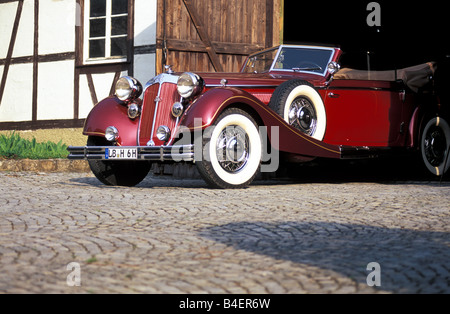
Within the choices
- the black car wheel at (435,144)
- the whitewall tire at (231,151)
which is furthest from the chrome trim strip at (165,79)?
the black car wheel at (435,144)

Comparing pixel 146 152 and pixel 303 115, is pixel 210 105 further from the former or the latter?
pixel 303 115

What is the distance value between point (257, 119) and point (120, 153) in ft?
4.66

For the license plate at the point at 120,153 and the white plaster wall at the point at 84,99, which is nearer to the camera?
the license plate at the point at 120,153

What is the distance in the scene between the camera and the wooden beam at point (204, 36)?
1242 centimetres

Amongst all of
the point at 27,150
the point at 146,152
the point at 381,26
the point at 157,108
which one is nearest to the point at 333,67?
the point at 157,108

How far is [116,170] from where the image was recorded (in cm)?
790

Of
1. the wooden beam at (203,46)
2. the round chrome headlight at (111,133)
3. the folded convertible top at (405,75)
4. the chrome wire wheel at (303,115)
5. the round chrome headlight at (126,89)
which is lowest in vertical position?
the round chrome headlight at (111,133)

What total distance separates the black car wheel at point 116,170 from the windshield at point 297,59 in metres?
1.89

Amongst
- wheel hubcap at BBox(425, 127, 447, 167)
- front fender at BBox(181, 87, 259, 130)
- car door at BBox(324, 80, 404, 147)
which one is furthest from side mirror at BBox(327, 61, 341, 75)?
A: wheel hubcap at BBox(425, 127, 447, 167)

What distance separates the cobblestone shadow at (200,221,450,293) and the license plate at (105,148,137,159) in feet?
8.30

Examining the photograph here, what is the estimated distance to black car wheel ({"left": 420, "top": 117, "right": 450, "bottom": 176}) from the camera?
8.80 meters

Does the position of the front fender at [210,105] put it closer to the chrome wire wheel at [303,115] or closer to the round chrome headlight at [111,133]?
the chrome wire wheel at [303,115]
